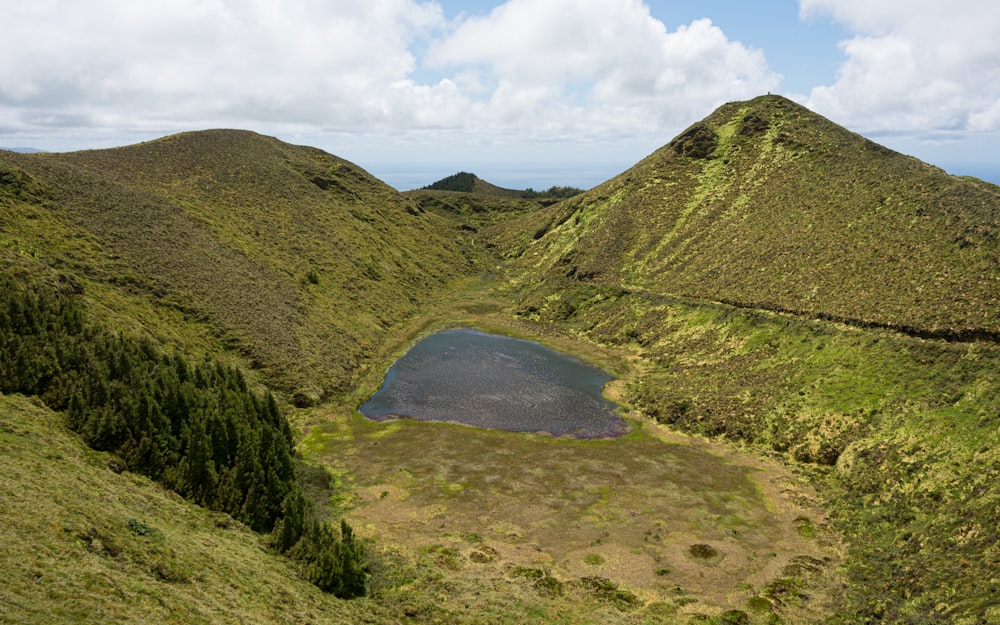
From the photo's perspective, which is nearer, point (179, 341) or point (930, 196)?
point (179, 341)

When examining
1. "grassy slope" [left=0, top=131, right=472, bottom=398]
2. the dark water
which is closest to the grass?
the dark water

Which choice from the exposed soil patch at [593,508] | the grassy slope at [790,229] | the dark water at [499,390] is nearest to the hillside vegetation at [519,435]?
the exposed soil patch at [593,508]

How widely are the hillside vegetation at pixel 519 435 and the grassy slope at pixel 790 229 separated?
537 mm

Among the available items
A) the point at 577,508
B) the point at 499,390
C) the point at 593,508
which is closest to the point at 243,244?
the point at 499,390

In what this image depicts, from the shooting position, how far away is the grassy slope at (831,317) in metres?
36.0

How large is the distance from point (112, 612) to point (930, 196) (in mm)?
99802

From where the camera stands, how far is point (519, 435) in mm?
56750

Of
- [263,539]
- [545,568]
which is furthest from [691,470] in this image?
[263,539]

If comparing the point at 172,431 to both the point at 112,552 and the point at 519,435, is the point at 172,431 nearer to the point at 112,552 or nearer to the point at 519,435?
the point at 112,552

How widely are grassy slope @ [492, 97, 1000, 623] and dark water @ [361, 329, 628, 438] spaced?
7.42 m

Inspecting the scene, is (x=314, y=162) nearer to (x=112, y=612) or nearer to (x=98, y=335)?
(x=98, y=335)

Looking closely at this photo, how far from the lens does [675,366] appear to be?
7294cm

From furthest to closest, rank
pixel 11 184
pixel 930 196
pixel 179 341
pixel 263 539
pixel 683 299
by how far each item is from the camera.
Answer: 1. pixel 683 299
2. pixel 930 196
3. pixel 11 184
4. pixel 179 341
5. pixel 263 539

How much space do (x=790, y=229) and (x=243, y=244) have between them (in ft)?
299
